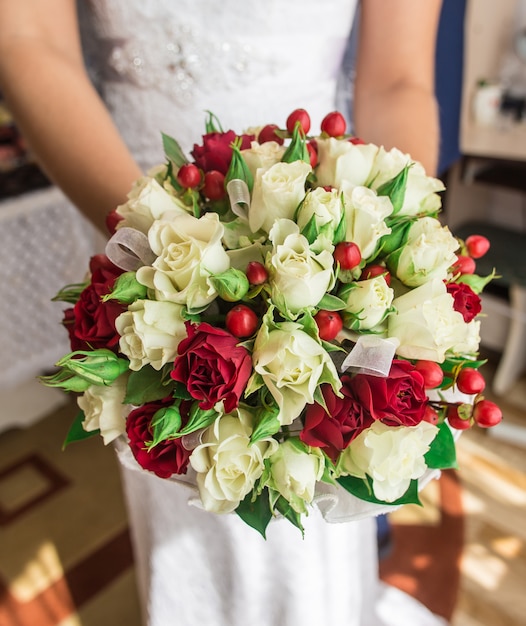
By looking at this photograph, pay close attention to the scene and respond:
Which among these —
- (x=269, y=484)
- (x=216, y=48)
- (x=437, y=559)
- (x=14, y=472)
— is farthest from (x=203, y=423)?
(x=14, y=472)

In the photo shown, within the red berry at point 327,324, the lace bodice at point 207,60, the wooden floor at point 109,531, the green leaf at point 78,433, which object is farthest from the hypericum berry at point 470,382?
the wooden floor at point 109,531

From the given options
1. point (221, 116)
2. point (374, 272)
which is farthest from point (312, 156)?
point (221, 116)

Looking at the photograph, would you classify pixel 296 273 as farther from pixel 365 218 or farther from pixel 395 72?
pixel 395 72

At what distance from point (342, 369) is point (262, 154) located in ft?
0.67

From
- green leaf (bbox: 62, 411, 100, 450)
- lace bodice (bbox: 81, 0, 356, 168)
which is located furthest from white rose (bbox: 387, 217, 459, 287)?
lace bodice (bbox: 81, 0, 356, 168)

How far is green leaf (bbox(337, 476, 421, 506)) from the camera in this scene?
1.58 ft

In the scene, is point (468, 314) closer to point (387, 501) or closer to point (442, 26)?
point (387, 501)

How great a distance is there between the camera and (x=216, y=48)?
3.01 feet

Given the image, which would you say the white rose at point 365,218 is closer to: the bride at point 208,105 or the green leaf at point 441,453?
the green leaf at point 441,453

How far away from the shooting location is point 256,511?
47cm

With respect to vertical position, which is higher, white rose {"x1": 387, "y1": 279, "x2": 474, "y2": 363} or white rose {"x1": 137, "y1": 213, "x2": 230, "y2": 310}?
white rose {"x1": 137, "y1": 213, "x2": 230, "y2": 310}

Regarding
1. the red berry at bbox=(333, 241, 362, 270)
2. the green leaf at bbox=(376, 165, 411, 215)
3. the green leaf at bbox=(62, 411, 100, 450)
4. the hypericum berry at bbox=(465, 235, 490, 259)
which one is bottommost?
the green leaf at bbox=(62, 411, 100, 450)

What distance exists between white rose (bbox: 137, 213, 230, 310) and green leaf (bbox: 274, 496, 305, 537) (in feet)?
0.56

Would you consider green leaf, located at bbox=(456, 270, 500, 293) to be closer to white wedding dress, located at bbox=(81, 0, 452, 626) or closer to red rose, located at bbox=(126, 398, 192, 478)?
red rose, located at bbox=(126, 398, 192, 478)
